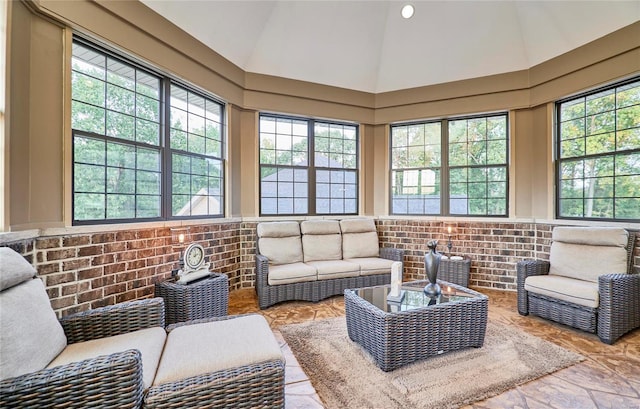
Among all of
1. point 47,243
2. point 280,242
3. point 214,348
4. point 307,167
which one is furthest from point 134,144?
point 307,167

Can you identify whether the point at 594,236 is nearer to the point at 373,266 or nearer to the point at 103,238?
the point at 373,266

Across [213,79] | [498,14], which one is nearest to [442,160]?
[498,14]

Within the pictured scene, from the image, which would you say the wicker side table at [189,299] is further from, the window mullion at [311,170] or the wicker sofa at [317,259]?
the window mullion at [311,170]

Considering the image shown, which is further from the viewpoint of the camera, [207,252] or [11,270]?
[207,252]

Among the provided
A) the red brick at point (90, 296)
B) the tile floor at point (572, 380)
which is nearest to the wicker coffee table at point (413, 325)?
the tile floor at point (572, 380)

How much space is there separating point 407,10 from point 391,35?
1.56 ft

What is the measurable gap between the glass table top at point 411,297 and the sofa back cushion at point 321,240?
1.43m

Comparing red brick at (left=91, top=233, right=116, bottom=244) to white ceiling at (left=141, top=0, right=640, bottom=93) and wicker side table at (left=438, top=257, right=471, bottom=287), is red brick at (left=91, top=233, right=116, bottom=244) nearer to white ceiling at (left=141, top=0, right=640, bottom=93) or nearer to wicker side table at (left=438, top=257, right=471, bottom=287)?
white ceiling at (left=141, top=0, right=640, bottom=93)

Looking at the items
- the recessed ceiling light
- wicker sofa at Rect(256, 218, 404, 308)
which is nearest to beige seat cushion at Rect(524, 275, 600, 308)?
wicker sofa at Rect(256, 218, 404, 308)

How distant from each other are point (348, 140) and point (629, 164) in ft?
11.9

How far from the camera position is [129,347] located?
5.46 feet

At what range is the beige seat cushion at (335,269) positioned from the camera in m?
3.87

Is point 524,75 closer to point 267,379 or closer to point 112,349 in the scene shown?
point 267,379

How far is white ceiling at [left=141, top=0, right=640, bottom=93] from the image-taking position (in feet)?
11.7
